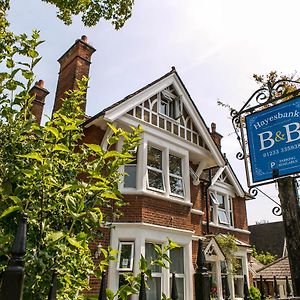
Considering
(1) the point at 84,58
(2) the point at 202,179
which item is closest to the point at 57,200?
(1) the point at 84,58

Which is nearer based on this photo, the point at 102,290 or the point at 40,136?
the point at 102,290

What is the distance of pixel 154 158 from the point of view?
11.3m

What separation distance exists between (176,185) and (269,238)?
32.4 m

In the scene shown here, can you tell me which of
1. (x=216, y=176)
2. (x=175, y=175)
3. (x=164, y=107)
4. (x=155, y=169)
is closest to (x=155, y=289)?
(x=155, y=169)

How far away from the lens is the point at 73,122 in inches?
80.7

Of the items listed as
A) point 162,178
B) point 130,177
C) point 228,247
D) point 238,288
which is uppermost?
point 162,178

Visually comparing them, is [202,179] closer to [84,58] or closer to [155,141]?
[155,141]

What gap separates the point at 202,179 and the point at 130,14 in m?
9.18

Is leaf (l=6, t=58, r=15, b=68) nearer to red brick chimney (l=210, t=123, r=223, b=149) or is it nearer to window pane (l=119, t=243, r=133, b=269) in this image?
window pane (l=119, t=243, r=133, b=269)

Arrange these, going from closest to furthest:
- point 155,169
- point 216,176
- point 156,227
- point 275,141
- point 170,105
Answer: point 275,141 → point 156,227 → point 155,169 → point 170,105 → point 216,176

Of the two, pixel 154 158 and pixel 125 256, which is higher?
pixel 154 158

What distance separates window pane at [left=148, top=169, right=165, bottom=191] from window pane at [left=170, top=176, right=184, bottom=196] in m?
0.67

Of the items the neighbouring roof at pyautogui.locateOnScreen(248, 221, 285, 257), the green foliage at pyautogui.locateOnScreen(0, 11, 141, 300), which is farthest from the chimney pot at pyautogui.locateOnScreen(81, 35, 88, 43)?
the neighbouring roof at pyautogui.locateOnScreen(248, 221, 285, 257)

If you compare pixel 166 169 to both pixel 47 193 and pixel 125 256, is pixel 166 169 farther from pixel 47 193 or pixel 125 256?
pixel 47 193
